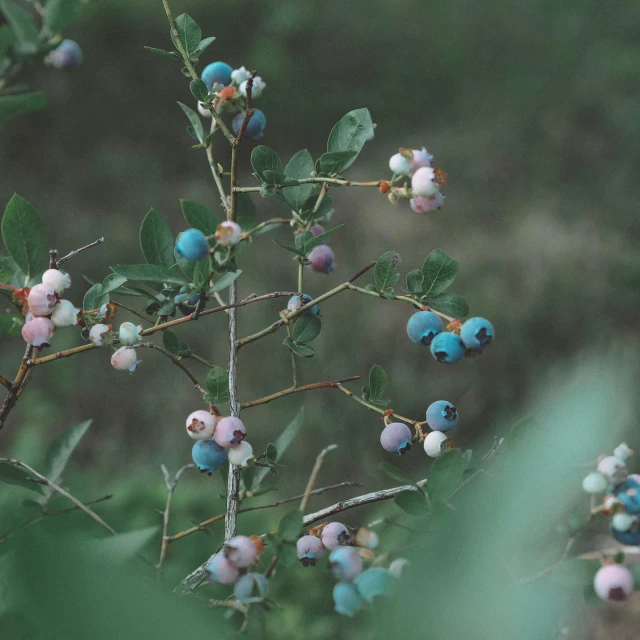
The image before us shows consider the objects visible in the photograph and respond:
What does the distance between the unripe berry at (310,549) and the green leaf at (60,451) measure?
29 centimetres

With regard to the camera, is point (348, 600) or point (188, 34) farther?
point (188, 34)

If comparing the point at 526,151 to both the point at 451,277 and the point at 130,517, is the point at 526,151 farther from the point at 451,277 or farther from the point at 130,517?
the point at 451,277

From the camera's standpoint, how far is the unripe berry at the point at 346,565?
40 centimetres

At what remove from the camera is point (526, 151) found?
4004 mm

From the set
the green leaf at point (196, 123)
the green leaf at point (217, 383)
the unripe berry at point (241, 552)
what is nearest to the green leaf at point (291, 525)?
the unripe berry at point (241, 552)

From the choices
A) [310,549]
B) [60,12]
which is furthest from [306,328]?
[60,12]

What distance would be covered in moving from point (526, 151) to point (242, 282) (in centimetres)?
187

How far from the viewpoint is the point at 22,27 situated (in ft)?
1.42

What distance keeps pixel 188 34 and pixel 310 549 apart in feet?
→ 1.50

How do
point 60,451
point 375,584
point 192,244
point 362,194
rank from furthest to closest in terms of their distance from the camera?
point 362,194, point 60,451, point 192,244, point 375,584

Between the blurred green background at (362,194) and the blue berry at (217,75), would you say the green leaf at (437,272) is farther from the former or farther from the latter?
the blurred green background at (362,194)

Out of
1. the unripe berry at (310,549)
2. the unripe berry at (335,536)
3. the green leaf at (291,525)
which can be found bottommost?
the unripe berry at (310,549)

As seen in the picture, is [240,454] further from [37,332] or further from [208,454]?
[37,332]

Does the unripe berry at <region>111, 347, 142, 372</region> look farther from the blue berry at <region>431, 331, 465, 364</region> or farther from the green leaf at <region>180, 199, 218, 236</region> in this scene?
the blue berry at <region>431, 331, 465, 364</region>
